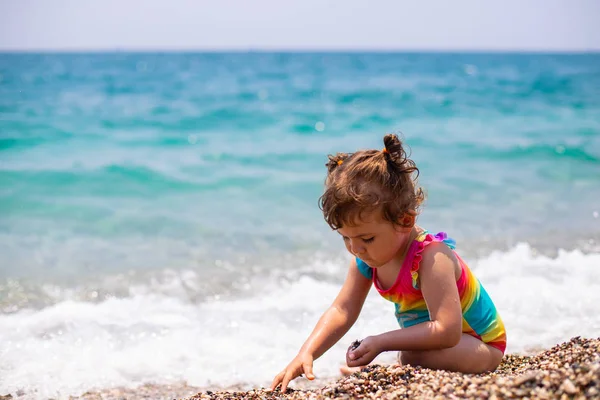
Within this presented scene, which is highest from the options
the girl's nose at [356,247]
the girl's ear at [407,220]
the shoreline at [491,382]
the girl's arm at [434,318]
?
the girl's ear at [407,220]

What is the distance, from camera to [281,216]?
304 inches

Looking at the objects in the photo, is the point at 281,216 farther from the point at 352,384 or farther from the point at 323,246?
the point at 352,384

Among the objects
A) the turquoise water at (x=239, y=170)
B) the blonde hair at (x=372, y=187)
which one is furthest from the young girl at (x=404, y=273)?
the turquoise water at (x=239, y=170)

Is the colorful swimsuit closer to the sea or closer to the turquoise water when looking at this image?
the sea

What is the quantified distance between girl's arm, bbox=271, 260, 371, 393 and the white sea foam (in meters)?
0.75

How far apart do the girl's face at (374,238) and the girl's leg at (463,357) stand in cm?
46

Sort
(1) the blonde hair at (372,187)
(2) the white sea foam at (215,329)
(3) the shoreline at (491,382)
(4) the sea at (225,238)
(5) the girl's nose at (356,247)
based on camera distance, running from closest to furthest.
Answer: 1. (3) the shoreline at (491,382)
2. (1) the blonde hair at (372,187)
3. (5) the girl's nose at (356,247)
4. (2) the white sea foam at (215,329)
5. (4) the sea at (225,238)

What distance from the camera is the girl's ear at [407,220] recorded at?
276 centimetres

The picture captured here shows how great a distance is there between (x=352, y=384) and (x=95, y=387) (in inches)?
66.8

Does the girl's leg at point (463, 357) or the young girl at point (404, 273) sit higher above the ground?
the young girl at point (404, 273)

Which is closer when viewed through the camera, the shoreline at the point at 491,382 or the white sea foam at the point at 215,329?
the shoreline at the point at 491,382

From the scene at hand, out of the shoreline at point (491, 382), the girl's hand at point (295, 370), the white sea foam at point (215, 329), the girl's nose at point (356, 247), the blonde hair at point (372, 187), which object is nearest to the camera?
the shoreline at point (491, 382)

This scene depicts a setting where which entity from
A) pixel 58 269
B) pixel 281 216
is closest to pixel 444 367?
pixel 58 269

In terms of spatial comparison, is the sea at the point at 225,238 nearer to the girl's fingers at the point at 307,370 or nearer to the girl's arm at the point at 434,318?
the girl's arm at the point at 434,318
